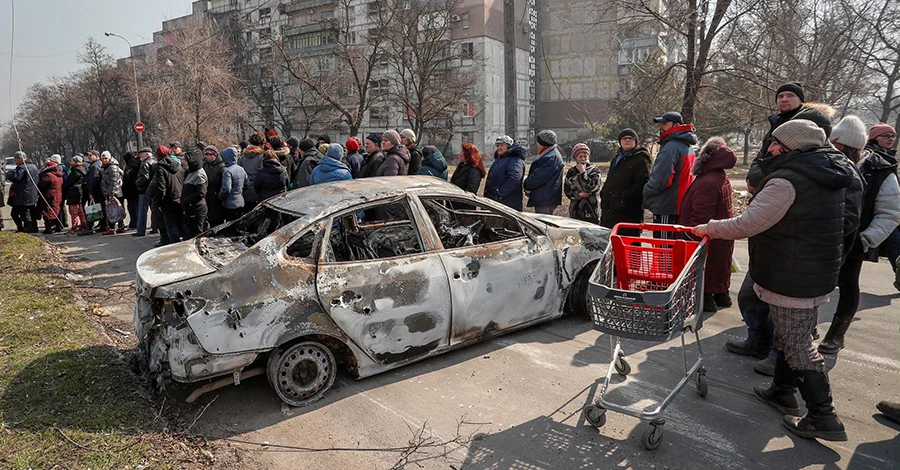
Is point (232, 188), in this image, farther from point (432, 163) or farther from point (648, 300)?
point (648, 300)

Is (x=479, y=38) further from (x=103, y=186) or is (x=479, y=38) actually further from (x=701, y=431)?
(x=701, y=431)

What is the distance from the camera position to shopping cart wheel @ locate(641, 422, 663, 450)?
3364 millimetres

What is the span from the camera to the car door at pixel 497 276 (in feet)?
15.3

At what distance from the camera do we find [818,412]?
3.46 m

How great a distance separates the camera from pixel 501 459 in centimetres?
336

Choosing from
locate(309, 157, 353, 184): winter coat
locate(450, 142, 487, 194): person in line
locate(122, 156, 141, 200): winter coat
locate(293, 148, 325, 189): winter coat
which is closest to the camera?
locate(309, 157, 353, 184): winter coat

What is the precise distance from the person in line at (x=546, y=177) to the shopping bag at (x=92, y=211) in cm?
961

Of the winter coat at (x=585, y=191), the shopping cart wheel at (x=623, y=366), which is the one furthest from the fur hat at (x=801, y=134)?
the winter coat at (x=585, y=191)

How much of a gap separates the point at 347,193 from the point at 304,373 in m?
1.53

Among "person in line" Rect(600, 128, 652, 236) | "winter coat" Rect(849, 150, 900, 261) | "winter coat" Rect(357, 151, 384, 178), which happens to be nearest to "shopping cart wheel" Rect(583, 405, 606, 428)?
"winter coat" Rect(849, 150, 900, 261)

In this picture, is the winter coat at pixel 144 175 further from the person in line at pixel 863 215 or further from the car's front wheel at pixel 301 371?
the person in line at pixel 863 215

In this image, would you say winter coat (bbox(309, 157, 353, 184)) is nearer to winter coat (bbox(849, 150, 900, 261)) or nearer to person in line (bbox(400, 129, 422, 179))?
person in line (bbox(400, 129, 422, 179))

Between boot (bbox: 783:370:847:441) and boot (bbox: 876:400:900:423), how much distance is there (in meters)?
0.64

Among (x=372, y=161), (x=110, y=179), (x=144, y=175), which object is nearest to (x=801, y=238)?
(x=372, y=161)
